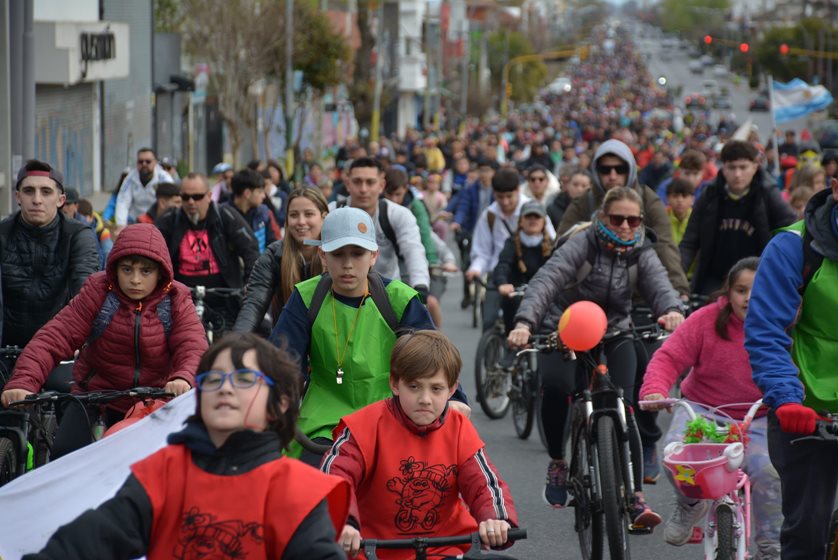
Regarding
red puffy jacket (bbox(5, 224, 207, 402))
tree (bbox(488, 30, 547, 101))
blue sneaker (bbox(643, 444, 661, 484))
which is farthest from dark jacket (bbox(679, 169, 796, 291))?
tree (bbox(488, 30, 547, 101))

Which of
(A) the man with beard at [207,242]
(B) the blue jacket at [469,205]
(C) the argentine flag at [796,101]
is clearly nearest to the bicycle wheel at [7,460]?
(A) the man with beard at [207,242]

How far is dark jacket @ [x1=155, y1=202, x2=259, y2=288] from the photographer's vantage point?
11.0 m

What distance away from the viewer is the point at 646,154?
115 feet

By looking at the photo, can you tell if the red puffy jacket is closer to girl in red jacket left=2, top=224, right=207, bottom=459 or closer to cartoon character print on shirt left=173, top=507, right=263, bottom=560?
girl in red jacket left=2, top=224, right=207, bottom=459

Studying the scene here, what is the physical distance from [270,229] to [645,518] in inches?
268

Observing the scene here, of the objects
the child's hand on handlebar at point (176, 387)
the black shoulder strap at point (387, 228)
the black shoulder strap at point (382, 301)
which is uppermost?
the black shoulder strap at point (382, 301)

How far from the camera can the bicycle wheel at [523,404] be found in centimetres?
1127

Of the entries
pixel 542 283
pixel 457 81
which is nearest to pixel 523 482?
pixel 542 283

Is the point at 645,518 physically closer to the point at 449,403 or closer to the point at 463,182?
the point at 449,403

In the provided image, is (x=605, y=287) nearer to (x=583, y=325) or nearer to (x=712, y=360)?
(x=712, y=360)

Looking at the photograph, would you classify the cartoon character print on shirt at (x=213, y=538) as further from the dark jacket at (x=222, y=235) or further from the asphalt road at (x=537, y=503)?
the dark jacket at (x=222, y=235)

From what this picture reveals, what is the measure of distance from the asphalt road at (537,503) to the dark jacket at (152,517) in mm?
4227

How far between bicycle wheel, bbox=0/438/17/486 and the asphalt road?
8.75ft

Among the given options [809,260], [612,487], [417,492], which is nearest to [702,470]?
[809,260]
